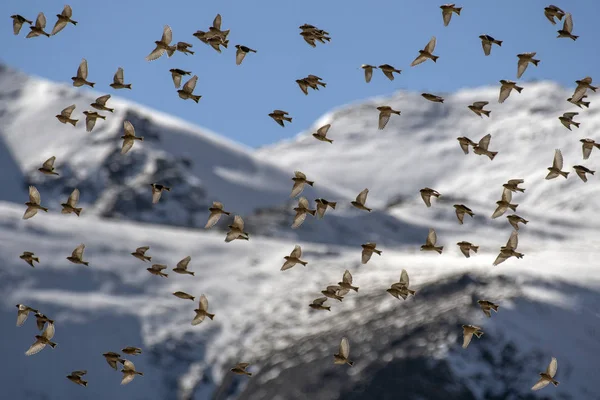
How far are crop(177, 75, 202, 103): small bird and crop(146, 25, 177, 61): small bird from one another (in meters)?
1.35

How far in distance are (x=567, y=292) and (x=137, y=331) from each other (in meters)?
43.2

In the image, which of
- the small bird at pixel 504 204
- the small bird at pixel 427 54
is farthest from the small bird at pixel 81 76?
the small bird at pixel 504 204

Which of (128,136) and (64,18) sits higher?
(64,18)

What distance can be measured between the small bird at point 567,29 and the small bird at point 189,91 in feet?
42.4

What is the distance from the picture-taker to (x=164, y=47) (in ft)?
153

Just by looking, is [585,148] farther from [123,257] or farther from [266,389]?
[123,257]

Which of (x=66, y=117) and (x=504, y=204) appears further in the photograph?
(x=66, y=117)

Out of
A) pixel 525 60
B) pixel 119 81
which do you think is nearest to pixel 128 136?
pixel 119 81

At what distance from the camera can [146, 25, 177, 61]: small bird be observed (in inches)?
1821

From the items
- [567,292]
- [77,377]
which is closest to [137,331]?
[567,292]

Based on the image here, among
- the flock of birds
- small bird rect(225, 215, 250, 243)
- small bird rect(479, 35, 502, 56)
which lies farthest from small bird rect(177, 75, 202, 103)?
small bird rect(479, 35, 502, 56)

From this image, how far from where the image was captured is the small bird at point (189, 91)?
151 ft

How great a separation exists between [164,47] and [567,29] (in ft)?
47.5

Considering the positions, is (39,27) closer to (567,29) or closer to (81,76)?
(81,76)
